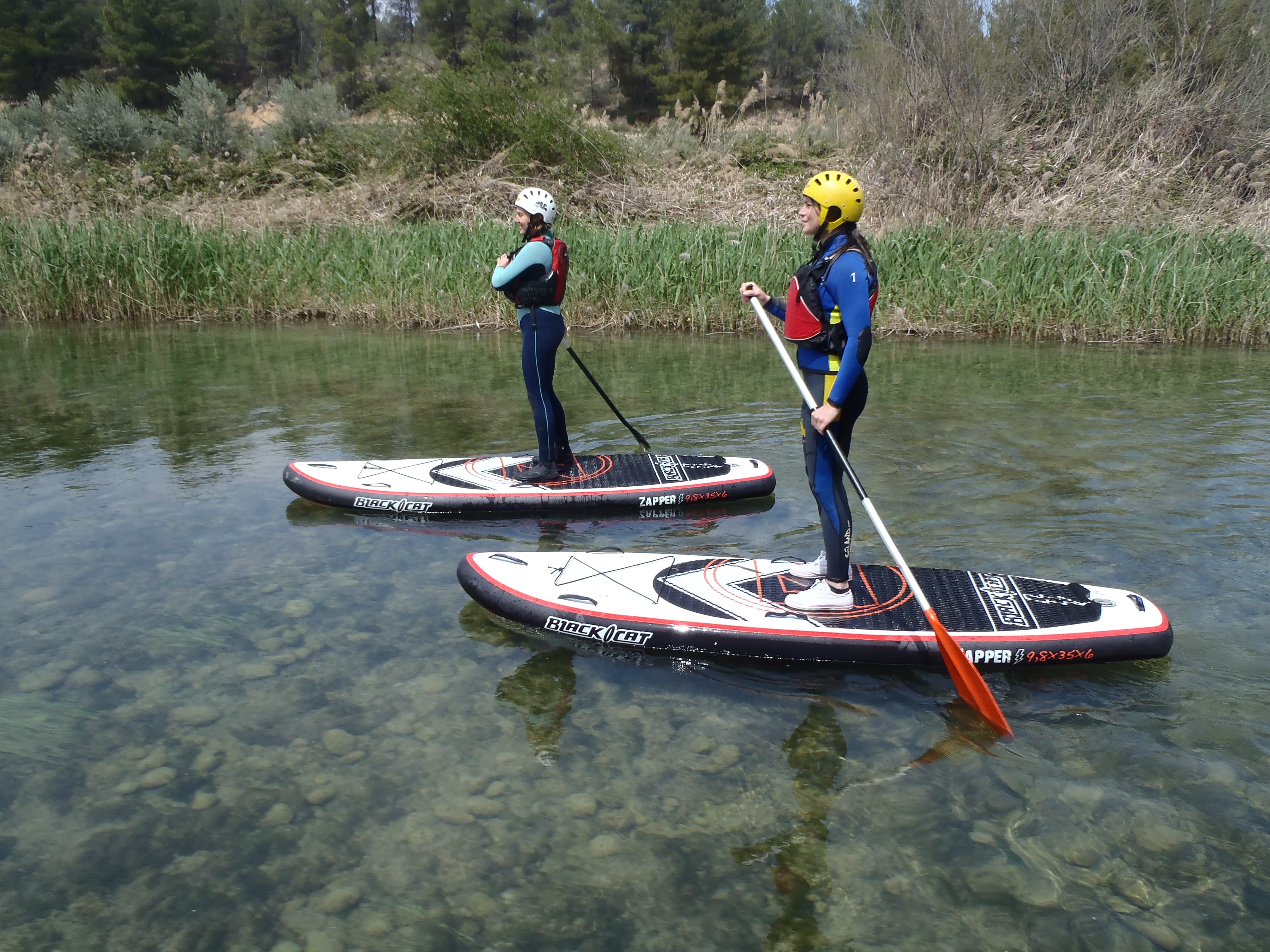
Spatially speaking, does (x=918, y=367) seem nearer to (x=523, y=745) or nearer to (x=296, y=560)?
(x=296, y=560)

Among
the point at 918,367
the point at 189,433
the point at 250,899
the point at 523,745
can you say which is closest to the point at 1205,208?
the point at 918,367

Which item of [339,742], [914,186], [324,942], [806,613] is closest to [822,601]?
[806,613]

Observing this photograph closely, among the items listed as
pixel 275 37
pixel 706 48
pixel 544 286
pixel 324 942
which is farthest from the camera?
pixel 275 37

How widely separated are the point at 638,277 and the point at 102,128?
16343 millimetres

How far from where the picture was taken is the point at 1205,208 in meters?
17.1

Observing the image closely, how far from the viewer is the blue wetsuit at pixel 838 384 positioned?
3973mm

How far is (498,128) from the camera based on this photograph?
20453mm

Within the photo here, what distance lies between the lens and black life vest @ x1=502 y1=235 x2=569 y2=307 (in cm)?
634

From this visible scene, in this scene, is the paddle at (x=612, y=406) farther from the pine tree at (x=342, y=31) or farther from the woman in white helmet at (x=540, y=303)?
the pine tree at (x=342, y=31)

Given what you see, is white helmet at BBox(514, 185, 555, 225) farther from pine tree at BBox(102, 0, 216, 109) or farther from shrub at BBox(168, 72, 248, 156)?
pine tree at BBox(102, 0, 216, 109)

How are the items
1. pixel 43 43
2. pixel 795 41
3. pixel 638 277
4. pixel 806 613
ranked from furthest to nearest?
1. pixel 795 41
2. pixel 43 43
3. pixel 638 277
4. pixel 806 613

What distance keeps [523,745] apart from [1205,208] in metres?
17.9

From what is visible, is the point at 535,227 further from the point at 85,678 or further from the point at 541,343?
the point at 85,678

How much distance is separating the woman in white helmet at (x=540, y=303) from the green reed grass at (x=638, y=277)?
744 centimetres
